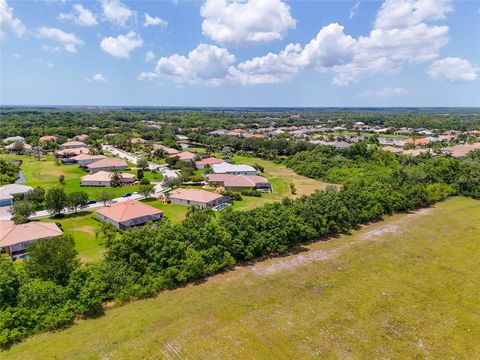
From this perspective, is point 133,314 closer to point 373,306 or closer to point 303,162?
point 373,306

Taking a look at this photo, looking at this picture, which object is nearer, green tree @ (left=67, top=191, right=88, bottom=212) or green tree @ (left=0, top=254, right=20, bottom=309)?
green tree @ (left=0, top=254, right=20, bottom=309)

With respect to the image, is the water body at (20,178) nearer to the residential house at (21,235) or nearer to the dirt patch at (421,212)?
the residential house at (21,235)

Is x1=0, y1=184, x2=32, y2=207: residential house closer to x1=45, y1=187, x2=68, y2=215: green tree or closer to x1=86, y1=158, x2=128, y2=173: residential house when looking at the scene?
x1=45, y1=187, x2=68, y2=215: green tree

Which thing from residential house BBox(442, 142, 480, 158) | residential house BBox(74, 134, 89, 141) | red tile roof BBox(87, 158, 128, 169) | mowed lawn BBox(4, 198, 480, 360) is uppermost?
residential house BBox(74, 134, 89, 141)

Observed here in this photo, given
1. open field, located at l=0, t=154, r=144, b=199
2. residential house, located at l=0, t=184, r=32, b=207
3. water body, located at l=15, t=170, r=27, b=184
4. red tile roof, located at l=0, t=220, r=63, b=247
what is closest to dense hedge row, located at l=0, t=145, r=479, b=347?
red tile roof, located at l=0, t=220, r=63, b=247

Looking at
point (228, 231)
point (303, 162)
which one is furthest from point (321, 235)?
point (303, 162)
